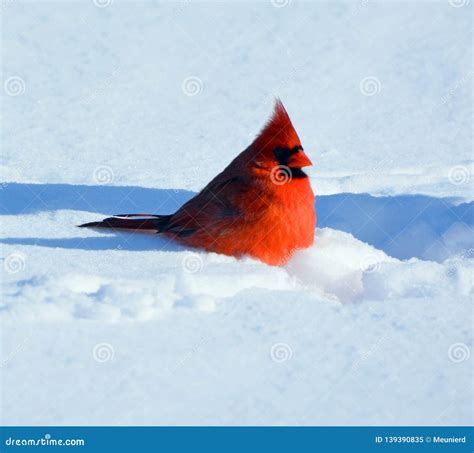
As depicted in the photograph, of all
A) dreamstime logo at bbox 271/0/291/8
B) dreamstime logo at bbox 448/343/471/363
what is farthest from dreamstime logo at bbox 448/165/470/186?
dreamstime logo at bbox 271/0/291/8

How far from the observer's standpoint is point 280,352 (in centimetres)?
264

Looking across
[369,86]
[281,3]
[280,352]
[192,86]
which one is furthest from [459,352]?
Answer: [281,3]

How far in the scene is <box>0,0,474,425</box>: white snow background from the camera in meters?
2.43

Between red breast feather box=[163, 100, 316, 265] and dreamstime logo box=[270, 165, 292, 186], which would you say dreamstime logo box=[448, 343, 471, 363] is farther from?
dreamstime logo box=[270, 165, 292, 186]

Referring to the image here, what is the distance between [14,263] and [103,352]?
0.84 m

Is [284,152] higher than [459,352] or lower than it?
higher

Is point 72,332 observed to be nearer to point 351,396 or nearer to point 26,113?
point 351,396

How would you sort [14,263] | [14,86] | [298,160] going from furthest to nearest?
1. [14,86]
2. [298,160]
3. [14,263]

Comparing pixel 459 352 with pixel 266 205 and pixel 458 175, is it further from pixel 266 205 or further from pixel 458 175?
pixel 458 175

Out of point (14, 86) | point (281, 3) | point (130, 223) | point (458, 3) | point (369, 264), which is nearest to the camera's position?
point (369, 264)

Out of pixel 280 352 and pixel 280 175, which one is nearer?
pixel 280 352

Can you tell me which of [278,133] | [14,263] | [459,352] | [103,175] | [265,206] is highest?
[103,175]

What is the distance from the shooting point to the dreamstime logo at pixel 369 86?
619 centimetres

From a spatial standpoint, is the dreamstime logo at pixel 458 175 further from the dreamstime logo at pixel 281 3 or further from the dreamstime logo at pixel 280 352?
the dreamstime logo at pixel 281 3
